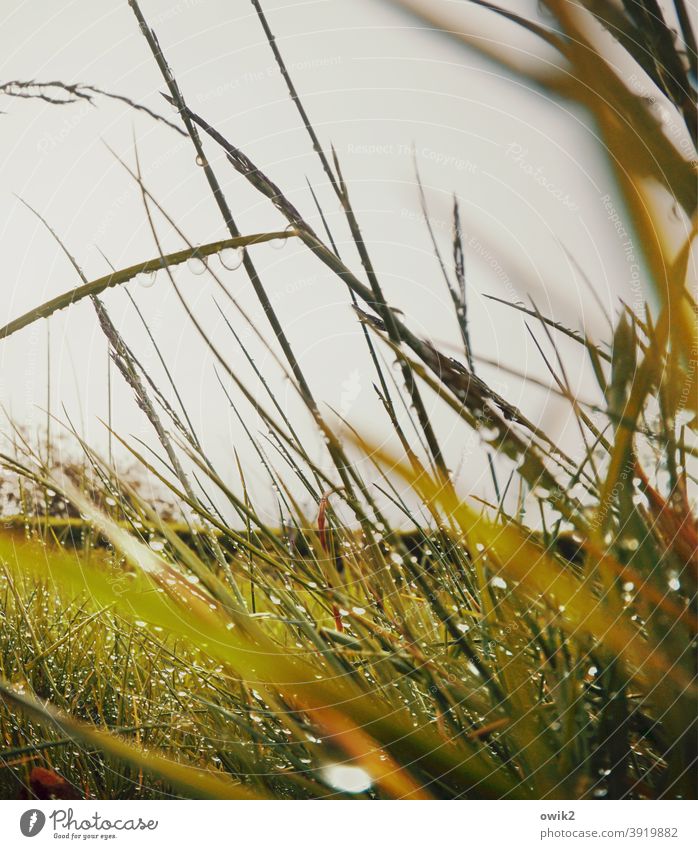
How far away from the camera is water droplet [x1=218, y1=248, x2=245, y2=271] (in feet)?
1.23

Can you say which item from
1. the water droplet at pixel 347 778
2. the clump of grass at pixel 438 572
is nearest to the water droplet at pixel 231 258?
the clump of grass at pixel 438 572

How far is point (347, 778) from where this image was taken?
331 mm

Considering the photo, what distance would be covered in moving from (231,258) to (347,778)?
328mm

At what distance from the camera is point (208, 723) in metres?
0.37

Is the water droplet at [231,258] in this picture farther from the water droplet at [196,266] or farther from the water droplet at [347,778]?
the water droplet at [347,778]

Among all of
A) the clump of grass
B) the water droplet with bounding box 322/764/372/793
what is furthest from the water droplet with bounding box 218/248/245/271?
the water droplet with bounding box 322/764/372/793

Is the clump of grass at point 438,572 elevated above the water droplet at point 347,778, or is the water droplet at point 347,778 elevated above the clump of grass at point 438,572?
the clump of grass at point 438,572

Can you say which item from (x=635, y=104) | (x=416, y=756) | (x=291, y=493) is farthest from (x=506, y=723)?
(x=635, y=104)

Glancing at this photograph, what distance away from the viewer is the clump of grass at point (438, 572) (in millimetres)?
293
